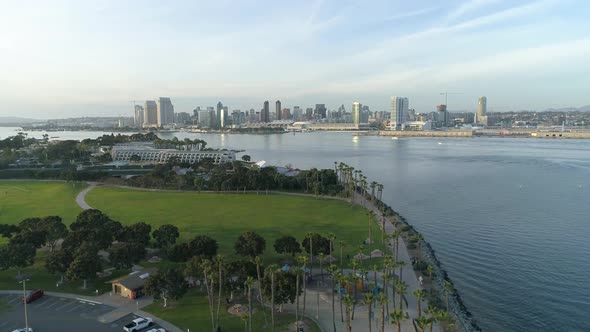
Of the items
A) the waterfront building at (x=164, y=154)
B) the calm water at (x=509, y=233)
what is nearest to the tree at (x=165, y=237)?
the calm water at (x=509, y=233)

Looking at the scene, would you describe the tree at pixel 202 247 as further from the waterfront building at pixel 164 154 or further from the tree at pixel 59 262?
the waterfront building at pixel 164 154

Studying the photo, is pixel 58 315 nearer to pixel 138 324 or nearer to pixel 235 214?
pixel 138 324

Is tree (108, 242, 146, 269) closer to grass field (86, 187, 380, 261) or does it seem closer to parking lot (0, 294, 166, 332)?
parking lot (0, 294, 166, 332)

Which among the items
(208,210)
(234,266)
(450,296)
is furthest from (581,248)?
(208,210)

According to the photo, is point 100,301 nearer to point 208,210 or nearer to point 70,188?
point 208,210

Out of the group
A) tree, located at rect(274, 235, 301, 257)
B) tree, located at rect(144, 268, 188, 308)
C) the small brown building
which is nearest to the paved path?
the small brown building
